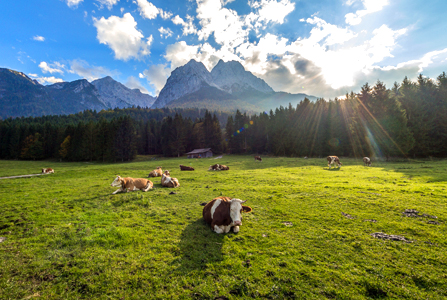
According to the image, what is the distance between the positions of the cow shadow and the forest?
40.7m

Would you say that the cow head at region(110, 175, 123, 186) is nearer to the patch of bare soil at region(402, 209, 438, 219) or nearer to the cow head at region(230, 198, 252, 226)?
the cow head at region(230, 198, 252, 226)

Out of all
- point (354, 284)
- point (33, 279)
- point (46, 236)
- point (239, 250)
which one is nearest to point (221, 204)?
point (239, 250)

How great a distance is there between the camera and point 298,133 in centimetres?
5166

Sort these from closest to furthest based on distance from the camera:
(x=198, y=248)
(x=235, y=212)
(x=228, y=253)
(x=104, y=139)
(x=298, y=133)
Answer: (x=228, y=253)
(x=198, y=248)
(x=235, y=212)
(x=298, y=133)
(x=104, y=139)

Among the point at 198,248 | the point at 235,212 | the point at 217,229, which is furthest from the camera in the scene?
the point at 235,212

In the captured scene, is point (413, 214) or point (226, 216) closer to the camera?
point (226, 216)

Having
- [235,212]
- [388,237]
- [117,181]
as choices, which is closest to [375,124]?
[388,237]

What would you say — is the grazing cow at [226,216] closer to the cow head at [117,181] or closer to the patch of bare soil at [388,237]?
the patch of bare soil at [388,237]

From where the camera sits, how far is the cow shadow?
417 centimetres

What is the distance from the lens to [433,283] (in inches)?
133

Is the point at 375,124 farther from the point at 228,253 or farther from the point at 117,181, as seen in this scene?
the point at 117,181

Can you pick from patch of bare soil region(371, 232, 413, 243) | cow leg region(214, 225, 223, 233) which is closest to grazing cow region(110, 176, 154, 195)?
cow leg region(214, 225, 223, 233)

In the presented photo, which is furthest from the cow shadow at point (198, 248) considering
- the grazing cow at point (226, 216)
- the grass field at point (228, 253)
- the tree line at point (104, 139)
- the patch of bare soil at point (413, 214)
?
the tree line at point (104, 139)

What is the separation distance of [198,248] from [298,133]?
52954 millimetres
